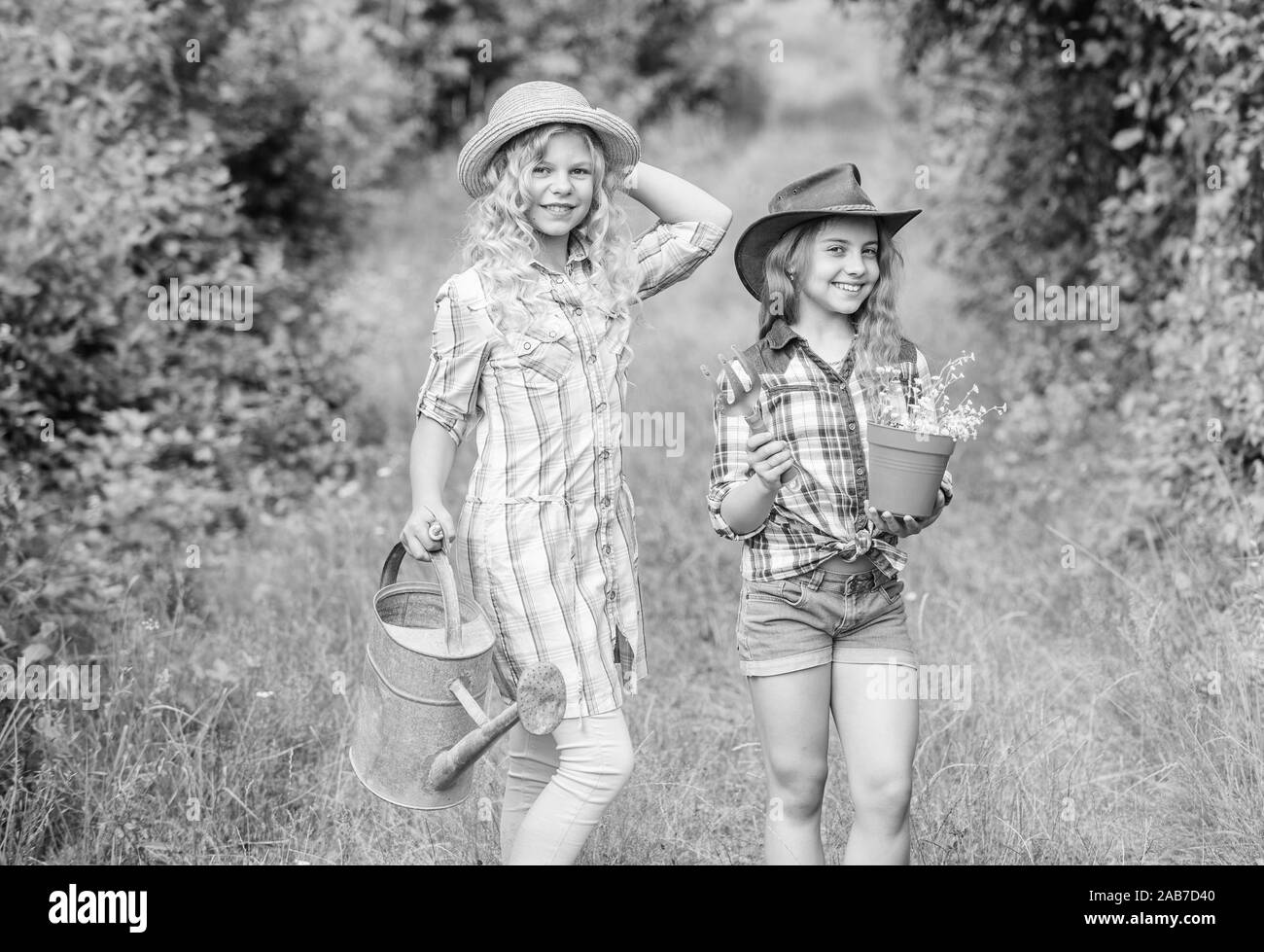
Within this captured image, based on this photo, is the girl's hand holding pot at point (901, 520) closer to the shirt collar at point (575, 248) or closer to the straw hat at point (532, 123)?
the shirt collar at point (575, 248)

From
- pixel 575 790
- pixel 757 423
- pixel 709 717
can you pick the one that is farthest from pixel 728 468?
pixel 709 717

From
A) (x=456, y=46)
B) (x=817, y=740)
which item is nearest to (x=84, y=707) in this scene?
(x=817, y=740)

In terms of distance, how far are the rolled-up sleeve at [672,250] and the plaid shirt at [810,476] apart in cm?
34

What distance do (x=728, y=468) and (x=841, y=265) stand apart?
446 mm

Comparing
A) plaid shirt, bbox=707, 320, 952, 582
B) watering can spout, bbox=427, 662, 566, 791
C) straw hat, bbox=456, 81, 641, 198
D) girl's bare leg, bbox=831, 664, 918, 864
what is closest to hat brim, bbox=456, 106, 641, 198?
straw hat, bbox=456, 81, 641, 198

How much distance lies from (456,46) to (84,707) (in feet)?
28.9

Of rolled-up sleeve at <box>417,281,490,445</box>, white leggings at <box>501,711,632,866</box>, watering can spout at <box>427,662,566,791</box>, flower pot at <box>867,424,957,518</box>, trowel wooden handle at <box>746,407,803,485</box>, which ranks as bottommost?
white leggings at <box>501,711,632,866</box>

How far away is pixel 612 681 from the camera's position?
2766 millimetres

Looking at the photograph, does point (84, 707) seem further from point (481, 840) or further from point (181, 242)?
point (181, 242)

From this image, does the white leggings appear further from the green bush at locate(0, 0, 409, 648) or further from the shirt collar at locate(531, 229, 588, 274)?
the green bush at locate(0, 0, 409, 648)

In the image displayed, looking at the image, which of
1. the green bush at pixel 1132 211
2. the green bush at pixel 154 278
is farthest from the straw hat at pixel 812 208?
the green bush at pixel 154 278

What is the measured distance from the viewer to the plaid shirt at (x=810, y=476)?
2.72m

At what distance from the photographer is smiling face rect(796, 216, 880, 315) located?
2793 mm
